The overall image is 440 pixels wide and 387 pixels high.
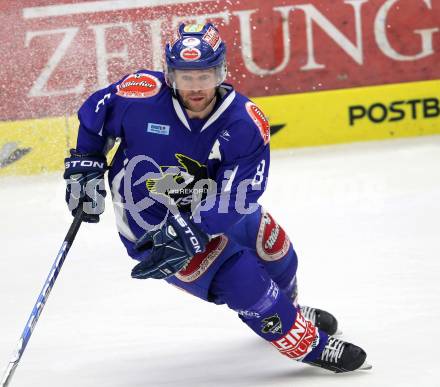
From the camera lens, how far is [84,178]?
3.19m

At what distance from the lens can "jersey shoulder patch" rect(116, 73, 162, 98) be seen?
3152 millimetres

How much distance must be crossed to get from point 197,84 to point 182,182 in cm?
34

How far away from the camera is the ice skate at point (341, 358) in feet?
10.3

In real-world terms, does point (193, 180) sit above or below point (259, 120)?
below

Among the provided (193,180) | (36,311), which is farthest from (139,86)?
(36,311)

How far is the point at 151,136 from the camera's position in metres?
3.13

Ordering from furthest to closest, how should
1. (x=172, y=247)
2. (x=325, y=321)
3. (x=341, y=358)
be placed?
(x=325, y=321) < (x=341, y=358) < (x=172, y=247)

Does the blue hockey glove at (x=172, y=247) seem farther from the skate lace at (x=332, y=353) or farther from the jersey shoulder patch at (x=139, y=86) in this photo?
the skate lace at (x=332, y=353)

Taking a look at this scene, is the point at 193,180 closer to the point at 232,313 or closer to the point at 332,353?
the point at 332,353

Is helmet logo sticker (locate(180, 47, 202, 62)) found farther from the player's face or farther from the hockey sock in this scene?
the hockey sock

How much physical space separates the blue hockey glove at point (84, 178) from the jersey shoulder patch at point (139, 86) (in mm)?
218

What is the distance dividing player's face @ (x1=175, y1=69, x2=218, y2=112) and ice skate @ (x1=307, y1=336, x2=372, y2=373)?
828mm

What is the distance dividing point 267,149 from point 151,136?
35cm

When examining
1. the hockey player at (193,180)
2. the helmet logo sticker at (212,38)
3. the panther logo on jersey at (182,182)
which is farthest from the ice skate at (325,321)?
the helmet logo sticker at (212,38)
